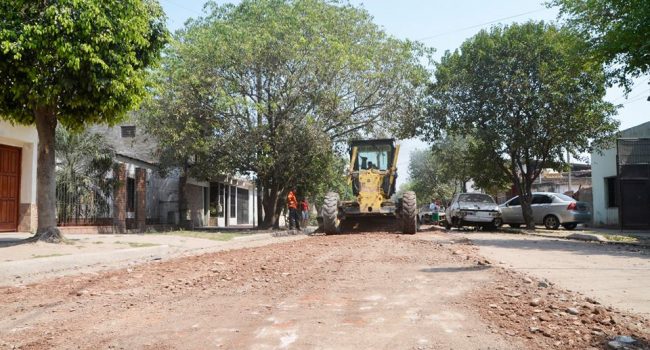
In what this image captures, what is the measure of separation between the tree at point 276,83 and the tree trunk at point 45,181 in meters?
8.63

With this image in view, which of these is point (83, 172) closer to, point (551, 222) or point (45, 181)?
point (45, 181)

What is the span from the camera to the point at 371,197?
17.7 m

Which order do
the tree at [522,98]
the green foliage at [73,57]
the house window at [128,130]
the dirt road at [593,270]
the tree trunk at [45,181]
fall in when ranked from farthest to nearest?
the house window at [128,130] < the tree at [522,98] < the tree trunk at [45,181] < the green foliage at [73,57] < the dirt road at [593,270]

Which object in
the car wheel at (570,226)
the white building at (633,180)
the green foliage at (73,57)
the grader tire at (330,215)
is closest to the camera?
the green foliage at (73,57)

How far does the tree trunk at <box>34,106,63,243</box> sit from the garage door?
5124mm

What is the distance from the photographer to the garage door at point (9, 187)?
15.4 m

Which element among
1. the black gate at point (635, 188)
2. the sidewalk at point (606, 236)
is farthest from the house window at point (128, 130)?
the black gate at point (635, 188)

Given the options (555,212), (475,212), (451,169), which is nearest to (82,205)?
(475,212)

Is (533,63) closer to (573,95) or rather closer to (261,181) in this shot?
(573,95)

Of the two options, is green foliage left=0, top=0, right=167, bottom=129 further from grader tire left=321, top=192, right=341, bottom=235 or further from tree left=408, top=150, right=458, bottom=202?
tree left=408, top=150, right=458, bottom=202

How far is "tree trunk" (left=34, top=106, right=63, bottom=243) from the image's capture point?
36.8 feet

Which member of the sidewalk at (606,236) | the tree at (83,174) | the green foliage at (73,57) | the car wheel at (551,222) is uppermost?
the green foliage at (73,57)

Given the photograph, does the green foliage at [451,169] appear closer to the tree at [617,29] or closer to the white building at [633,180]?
the white building at [633,180]

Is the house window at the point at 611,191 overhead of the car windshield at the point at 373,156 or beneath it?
beneath
